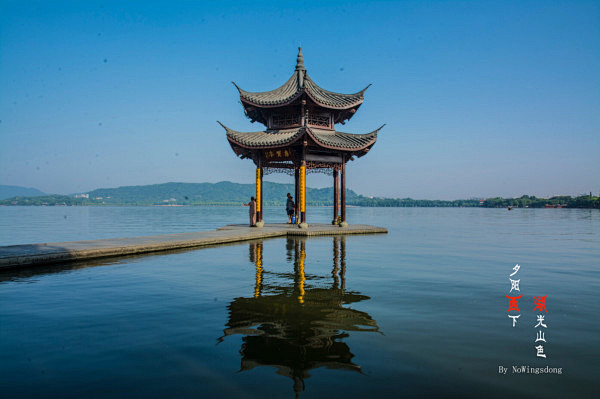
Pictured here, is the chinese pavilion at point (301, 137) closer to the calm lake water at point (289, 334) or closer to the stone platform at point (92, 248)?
the stone platform at point (92, 248)

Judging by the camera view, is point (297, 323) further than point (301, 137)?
No

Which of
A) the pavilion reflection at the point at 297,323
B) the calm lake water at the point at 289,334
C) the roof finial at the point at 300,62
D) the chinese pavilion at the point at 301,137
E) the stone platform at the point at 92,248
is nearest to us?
the calm lake water at the point at 289,334

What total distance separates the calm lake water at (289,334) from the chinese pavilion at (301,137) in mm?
12088

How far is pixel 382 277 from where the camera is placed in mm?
10000

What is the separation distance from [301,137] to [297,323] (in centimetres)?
1600

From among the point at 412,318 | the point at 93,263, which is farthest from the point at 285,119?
the point at 412,318

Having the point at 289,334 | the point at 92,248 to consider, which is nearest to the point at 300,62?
the point at 92,248

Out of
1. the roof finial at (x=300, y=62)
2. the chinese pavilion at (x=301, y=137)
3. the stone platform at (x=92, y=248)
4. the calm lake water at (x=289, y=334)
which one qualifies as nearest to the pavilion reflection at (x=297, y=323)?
the calm lake water at (x=289, y=334)

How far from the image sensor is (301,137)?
21.0m

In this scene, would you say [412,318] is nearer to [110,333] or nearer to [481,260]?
[110,333]

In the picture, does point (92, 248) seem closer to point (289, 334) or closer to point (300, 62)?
point (289, 334)

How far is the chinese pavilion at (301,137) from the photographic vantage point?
21984mm

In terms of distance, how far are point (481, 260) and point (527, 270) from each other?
6.63 ft

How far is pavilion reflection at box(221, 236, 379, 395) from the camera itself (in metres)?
4.39
